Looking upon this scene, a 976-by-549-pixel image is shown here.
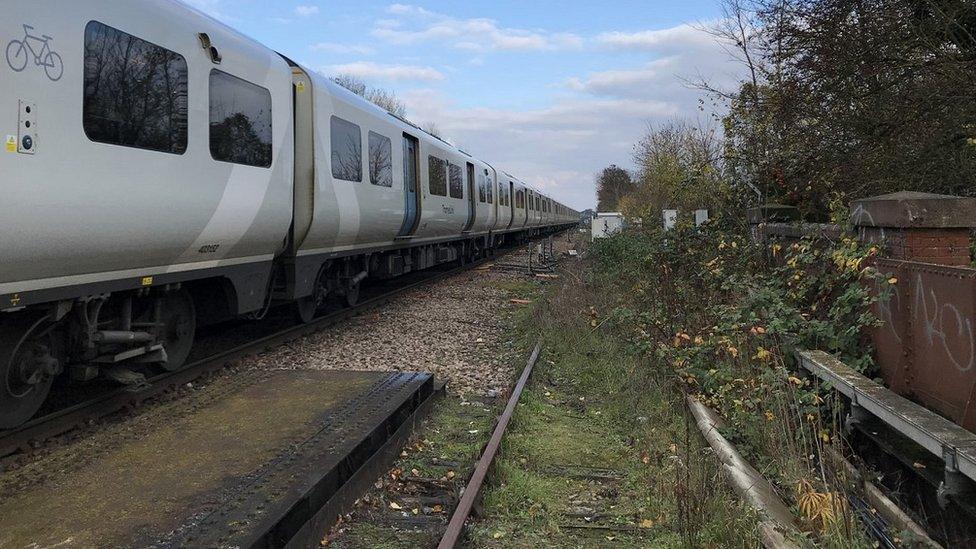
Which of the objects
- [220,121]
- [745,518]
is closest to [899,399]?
[745,518]

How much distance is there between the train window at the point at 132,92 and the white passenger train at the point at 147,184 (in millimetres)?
12

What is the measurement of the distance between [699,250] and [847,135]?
93.9 inches

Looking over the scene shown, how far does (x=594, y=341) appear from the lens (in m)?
8.48

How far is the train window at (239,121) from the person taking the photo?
20.0 ft

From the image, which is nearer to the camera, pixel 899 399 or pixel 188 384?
pixel 899 399

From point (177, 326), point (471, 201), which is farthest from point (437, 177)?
point (177, 326)

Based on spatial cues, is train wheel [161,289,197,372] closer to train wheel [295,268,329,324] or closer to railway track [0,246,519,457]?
railway track [0,246,519,457]

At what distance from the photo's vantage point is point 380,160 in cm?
1061

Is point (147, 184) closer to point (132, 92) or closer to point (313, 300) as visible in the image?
point (132, 92)

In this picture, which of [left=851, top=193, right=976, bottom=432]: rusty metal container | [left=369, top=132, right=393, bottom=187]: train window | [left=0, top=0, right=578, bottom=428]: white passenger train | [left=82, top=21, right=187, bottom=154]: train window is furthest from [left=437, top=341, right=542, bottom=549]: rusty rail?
[left=369, top=132, right=393, bottom=187]: train window

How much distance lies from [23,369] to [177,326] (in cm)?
179

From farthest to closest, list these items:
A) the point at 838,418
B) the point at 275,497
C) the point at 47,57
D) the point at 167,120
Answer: the point at 167,120, the point at 838,418, the point at 47,57, the point at 275,497

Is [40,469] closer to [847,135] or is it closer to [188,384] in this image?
[188,384]

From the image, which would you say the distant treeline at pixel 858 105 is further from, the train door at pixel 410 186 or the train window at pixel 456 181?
the train window at pixel 456 181
